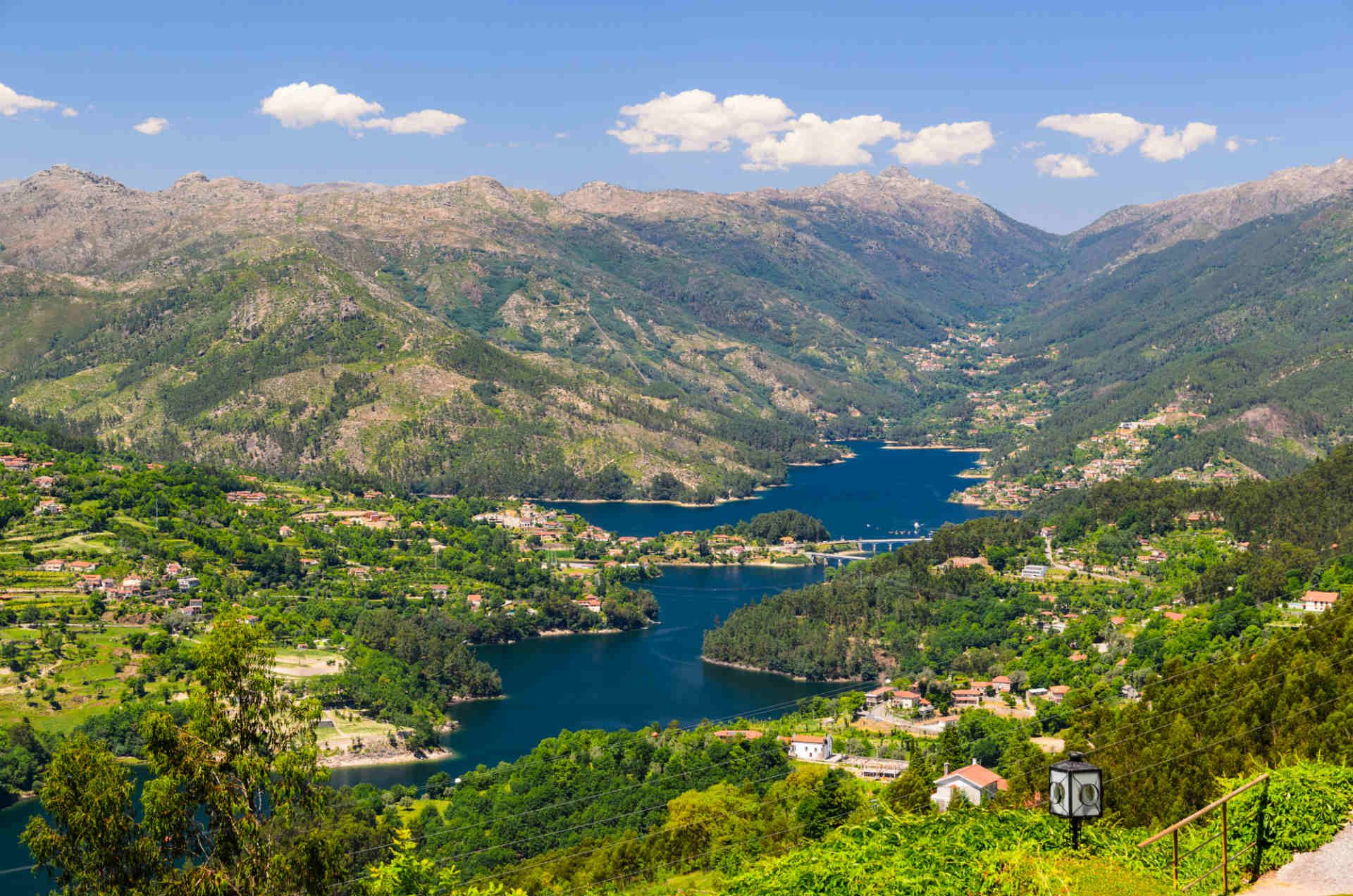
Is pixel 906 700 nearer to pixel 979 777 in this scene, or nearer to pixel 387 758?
pixel 387 758

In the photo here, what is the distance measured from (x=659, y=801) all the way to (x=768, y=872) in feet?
129

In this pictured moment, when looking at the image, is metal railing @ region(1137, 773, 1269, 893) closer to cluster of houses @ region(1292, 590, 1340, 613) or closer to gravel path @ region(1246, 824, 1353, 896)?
gravel path @ region(1246, 824, 1353, 896)

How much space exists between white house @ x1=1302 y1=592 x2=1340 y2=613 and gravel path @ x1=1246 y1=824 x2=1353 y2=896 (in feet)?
172

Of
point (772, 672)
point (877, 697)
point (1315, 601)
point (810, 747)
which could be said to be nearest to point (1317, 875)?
point (810, 747)

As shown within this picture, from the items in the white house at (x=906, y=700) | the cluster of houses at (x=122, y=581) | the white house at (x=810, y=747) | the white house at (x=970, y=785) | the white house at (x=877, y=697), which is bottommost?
the white house at (x=877, y=697)

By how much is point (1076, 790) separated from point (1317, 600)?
58915mm

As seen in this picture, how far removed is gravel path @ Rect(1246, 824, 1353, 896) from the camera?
15125mm

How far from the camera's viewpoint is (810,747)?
61.8 meters

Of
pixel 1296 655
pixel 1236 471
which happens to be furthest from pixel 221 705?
pixel 1236 471

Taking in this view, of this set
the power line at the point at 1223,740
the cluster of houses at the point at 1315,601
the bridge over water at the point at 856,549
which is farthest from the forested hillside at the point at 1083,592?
the power line at the point at 1223,740

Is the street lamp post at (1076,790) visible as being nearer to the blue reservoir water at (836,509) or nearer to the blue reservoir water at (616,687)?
the blue reservoir water at (616,687)

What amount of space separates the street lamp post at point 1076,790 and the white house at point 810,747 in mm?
49172

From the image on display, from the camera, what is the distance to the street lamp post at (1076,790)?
42.3ft

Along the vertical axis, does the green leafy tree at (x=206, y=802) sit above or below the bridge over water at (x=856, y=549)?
above
